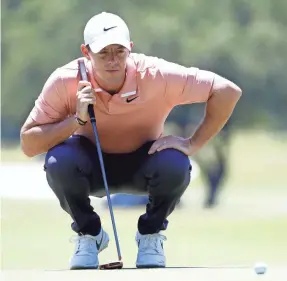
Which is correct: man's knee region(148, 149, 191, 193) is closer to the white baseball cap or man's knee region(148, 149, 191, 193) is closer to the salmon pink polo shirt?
the salmon pink polo shirt

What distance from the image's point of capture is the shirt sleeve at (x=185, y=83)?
582cm

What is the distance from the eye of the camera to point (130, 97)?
580 cm

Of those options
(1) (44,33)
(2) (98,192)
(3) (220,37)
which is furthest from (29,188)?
(2) (98,192)

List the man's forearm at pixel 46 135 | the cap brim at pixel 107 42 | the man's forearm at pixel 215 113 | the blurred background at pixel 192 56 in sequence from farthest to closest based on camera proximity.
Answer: the blurred background at pixel 192 56, the man's forearm at pixel 215 113, the man's forearm at pixel 46 135, the cap brim at pixel 107 42

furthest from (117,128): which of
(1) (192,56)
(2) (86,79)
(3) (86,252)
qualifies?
(1) (192,56)

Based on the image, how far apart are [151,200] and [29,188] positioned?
27.0 metres

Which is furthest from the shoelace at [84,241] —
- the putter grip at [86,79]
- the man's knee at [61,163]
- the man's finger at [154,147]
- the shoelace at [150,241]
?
the putter grip at [86,79]

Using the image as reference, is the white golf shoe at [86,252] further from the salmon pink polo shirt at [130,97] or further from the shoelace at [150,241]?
the salmon pink polo shirt at [130,97]

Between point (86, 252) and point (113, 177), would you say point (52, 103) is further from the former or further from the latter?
point (86, 252)

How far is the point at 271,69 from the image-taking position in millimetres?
28828

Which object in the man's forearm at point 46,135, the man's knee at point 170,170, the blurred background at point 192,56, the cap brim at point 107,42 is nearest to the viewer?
the cap brim at point 107,42

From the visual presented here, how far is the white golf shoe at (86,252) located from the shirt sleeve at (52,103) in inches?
25.3

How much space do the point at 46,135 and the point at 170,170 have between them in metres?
0.63

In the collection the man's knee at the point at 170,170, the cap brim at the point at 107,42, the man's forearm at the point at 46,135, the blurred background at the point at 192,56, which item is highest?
the blurred background at the point at 192,56
